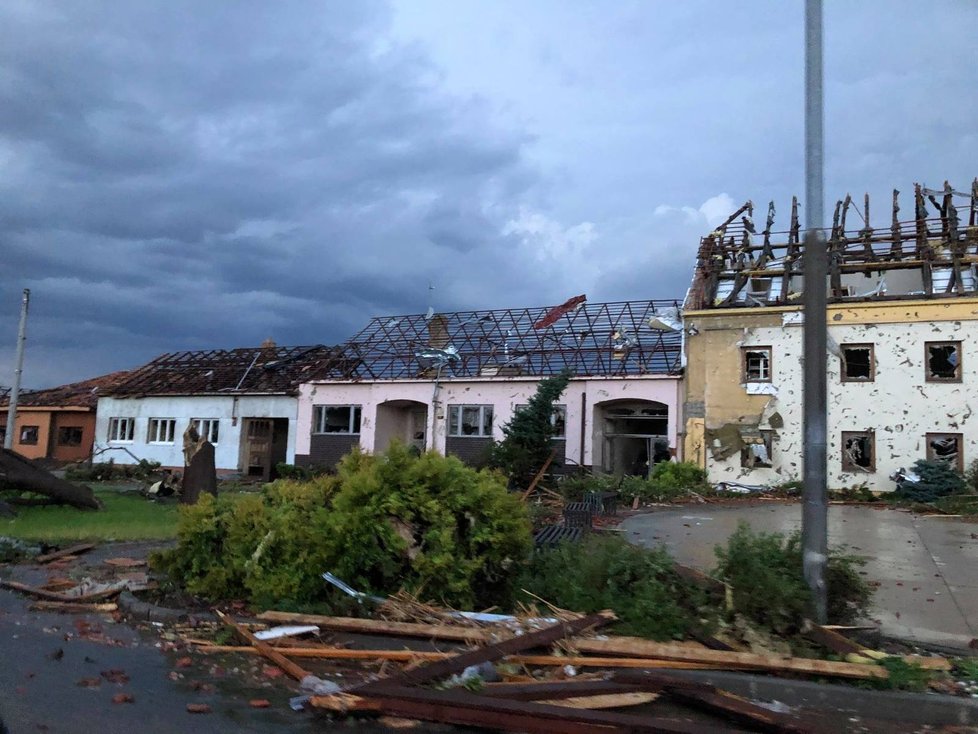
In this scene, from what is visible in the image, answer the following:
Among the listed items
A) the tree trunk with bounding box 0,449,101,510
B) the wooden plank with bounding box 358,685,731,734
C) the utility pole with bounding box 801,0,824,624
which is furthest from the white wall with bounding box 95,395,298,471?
the wooden plank with bounding box 358,685,731,734

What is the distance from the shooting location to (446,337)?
31719mm

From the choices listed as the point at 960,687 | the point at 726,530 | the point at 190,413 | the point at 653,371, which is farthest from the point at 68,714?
the point at 190,413

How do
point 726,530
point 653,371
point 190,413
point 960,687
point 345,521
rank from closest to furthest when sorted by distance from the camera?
point 960,687
point 345,521
point 726,530
point 653,371
point 190,413

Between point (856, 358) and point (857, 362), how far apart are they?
14 cm

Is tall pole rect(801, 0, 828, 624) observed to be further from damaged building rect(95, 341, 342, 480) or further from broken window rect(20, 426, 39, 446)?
broken window rect(20, 426, 39, 446)

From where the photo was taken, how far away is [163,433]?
36.8 meters

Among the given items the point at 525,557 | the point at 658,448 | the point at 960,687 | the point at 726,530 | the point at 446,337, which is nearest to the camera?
the point at 960,687

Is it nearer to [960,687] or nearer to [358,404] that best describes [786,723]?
[960,687]

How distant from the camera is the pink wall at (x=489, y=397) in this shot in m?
26.1

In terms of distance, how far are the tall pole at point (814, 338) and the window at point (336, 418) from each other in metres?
26.5

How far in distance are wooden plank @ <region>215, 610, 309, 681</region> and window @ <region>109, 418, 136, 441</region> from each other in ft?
112

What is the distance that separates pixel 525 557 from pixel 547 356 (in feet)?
69.6

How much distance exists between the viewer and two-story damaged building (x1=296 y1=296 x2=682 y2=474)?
27.0m

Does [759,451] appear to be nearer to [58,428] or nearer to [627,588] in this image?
[627,588]
